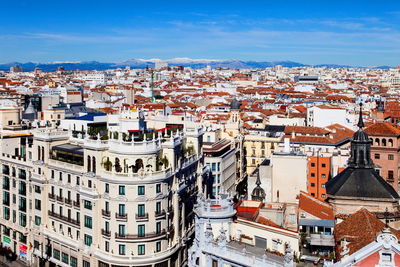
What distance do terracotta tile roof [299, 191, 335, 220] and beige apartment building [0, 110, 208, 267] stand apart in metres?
14.4

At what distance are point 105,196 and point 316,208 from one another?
68.4 feet

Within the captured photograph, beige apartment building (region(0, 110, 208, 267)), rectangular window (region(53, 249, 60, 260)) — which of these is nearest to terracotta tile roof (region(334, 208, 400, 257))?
beige apartment building (region(0, 110, 208, 267))

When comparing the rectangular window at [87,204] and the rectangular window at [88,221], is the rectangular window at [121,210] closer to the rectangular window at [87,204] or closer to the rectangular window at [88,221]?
the rectangular window at [87,204]

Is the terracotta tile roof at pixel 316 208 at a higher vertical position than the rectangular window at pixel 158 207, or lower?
higher

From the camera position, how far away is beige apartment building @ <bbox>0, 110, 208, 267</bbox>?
51.3 metres

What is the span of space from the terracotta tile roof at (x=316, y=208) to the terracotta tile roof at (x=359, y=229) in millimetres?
2653

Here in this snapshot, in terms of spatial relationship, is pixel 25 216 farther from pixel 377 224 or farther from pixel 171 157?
pixel 377 224

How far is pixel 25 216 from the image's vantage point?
62.9 m

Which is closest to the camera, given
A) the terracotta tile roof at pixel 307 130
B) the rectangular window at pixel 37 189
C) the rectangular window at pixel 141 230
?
the rectangular window at pixel 141 230

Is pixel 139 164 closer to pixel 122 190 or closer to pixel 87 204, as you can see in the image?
pixel 122 190

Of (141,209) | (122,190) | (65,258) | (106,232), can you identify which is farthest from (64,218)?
(141,209)

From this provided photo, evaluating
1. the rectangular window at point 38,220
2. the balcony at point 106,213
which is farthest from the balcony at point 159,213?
the rectangular window at point 38,220

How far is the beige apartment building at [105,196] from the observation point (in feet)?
168

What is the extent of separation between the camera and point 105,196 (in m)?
52.2
